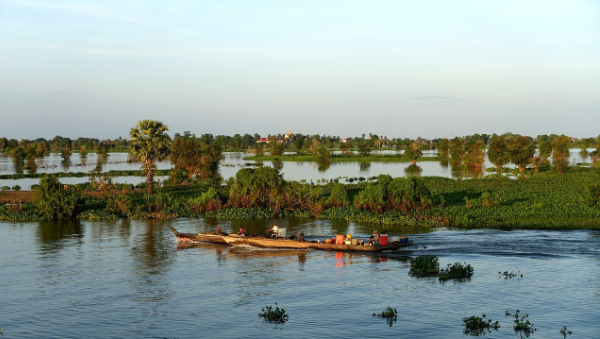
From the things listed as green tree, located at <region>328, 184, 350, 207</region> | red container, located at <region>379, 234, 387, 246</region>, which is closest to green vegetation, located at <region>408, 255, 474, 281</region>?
red container, located at <region>379, 234, 387, 246</region>

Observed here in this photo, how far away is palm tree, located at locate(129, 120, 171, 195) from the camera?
60.0m

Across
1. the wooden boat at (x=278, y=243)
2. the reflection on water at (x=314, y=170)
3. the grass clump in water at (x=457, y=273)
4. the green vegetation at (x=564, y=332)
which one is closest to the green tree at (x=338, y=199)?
the wooden boat at (x=278, y=243)

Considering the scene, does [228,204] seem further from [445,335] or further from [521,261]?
[445,335]

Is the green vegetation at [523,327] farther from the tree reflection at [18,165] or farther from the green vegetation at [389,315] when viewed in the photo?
the tree reflection at [18,165]

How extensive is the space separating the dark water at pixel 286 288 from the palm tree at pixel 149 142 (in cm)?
1917

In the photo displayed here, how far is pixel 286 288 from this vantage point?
1116 inches

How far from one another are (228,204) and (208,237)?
15.8 metres

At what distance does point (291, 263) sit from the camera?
34.1 m

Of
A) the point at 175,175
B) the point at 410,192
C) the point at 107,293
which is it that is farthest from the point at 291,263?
the point at 175,175

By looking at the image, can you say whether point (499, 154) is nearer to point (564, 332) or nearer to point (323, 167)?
point (323, 167)

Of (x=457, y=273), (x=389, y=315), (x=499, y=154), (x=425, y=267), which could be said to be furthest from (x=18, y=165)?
(x=389, y=315)

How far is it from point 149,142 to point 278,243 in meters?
28.1

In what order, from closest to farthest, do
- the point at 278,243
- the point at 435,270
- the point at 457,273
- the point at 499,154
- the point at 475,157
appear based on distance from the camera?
the point at 457,273 < the point at 435,270 < the point at 278,243 < the point at 499,154 < the point at 475,157

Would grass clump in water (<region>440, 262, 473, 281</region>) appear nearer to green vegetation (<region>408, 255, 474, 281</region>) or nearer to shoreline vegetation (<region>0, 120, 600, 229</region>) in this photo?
green vegetation (<region>408, 255, 474, 281</region>)
